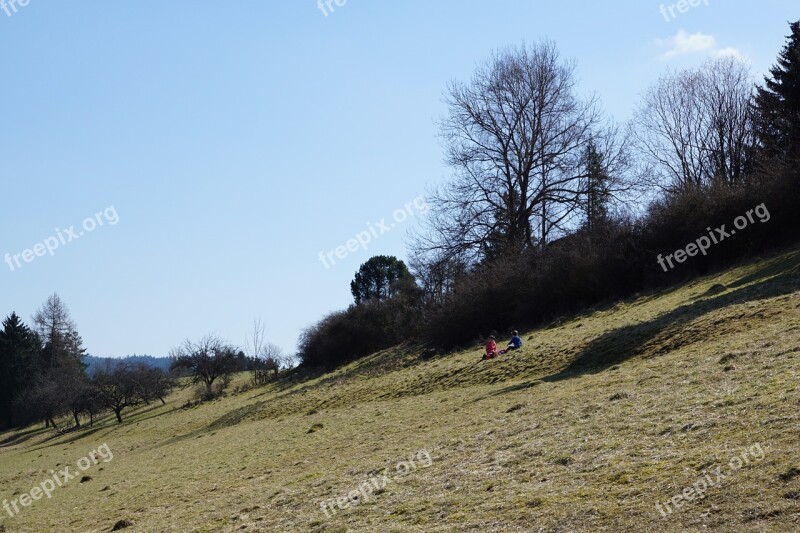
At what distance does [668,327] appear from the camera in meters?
22.1

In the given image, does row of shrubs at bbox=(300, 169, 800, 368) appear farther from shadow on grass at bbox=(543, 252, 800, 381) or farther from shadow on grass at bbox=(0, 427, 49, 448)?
shadow on grass at bbox=(0, 427, 49, 448)

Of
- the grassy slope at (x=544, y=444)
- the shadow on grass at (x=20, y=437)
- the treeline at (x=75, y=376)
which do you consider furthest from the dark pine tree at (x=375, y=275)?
the grassy slope at (x=544, y=444)

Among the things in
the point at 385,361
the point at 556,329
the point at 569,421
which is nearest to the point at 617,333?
the point at 556,329

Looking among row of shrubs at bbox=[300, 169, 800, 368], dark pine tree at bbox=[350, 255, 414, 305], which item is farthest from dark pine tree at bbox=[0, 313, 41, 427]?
row of shrubs at bbox=[300, 169, 800, 368]

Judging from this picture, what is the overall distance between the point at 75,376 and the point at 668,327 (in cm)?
6866

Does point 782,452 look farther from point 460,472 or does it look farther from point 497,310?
point 497,310

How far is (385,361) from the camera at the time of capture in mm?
44750

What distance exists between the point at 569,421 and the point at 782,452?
546 centimetres

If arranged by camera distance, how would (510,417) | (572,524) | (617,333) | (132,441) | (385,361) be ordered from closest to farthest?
1. (572,524)
2. (510,417)
3. (617,333)
4. (132,441)
5. (385,361)

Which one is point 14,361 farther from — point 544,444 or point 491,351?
point 544,444

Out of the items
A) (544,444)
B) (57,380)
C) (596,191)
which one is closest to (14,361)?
(57,380)

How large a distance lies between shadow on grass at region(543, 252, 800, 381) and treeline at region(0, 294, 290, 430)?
40.6 m

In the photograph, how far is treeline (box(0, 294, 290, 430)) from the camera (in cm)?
6181

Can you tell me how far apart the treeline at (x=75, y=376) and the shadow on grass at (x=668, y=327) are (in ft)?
133
